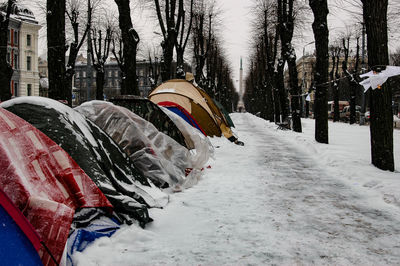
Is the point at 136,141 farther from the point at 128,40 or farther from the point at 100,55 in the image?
the point at 100,55

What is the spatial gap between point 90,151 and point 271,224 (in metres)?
2.29

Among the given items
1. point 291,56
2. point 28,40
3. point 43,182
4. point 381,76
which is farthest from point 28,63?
point 43,182

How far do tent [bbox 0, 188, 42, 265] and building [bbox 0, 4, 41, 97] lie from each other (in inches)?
1843

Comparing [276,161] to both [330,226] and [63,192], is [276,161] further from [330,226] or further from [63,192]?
[63,192]

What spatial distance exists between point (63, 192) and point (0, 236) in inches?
38.3

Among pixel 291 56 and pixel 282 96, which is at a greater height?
pixel 291 56

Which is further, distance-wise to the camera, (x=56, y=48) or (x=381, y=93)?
(x=56, y=48)

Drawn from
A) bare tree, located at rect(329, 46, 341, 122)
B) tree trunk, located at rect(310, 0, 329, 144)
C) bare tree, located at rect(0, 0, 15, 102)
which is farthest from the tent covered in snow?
bare tree, located at rect(329, 46, 341, 122)

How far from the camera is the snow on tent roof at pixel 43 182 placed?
2.71 metres

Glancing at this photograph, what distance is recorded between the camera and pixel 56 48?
8758 millimetres

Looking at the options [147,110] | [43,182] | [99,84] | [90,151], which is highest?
[99,84]

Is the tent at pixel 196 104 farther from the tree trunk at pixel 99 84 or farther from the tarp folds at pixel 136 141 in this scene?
the tree trunk at pixel 99 84

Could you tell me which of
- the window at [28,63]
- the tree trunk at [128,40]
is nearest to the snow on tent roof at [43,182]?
the tree trunk at [128,40]

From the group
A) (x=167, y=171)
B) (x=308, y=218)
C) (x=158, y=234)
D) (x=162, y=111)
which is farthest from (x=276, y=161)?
(x=158, y=234)
